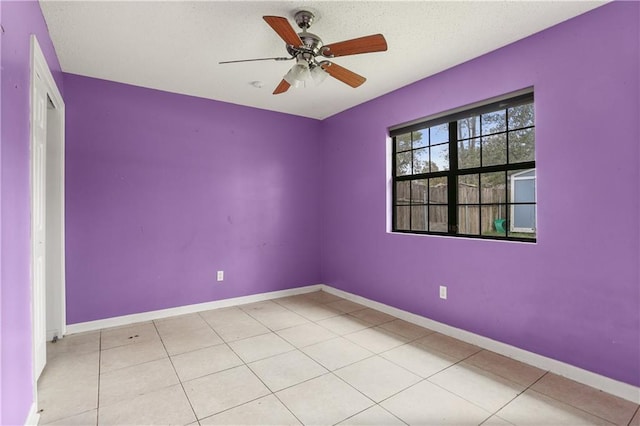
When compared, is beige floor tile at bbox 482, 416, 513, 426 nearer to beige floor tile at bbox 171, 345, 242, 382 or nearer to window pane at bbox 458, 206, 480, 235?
window pane at bbox 458, 206, 480, 235

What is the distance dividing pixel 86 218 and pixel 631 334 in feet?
14.8

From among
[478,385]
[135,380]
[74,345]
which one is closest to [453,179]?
[478,385]

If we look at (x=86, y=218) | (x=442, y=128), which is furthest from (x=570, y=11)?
(x=86, y=218)

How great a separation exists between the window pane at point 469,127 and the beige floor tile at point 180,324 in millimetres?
3225

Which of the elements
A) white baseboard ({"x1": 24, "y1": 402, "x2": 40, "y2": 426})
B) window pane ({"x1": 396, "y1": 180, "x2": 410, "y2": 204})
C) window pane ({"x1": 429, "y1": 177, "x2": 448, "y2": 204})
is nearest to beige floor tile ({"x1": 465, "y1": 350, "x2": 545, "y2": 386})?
window pane ({"x1": 429, "y1": 177, "x2": 448, "y2": 204})

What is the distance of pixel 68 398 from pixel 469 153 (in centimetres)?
365

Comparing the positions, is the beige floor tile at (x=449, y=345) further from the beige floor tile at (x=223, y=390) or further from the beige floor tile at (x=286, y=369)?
the beige floor tile at (x=223, y=390)

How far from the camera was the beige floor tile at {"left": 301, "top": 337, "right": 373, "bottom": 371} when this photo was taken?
2.48m

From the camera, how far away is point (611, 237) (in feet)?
6.64

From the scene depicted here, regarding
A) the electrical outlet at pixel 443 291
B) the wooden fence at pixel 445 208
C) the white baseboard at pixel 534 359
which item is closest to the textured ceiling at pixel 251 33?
the wooden fence at pixel 445 208

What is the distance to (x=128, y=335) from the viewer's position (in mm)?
3014

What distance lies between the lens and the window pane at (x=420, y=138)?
3404 millimetres

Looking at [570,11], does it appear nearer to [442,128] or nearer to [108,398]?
[442,128]

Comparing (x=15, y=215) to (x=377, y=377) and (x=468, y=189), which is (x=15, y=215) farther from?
(x=468, y=189)
